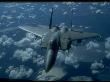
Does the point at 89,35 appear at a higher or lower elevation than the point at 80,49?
higher

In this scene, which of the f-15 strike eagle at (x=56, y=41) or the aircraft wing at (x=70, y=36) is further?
the aircraft wing at (x=70, y=36)

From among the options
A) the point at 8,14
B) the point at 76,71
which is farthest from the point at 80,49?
the point at 8,14

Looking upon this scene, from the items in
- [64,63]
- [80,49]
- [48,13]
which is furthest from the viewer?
[48,13]

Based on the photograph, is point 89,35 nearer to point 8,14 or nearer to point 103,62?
point 103,62

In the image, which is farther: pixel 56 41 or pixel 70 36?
pixel 70 36

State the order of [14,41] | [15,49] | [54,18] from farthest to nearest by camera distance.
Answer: [54,18]
[14,41]
[15,49]

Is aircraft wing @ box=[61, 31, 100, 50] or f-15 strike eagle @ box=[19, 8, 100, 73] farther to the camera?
aircraft wing @ box=[61, 31, 100, 50]

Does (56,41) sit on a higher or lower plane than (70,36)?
higher

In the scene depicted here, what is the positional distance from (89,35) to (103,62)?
19.8 ft

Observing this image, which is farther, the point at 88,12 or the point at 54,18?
the point at 88,12

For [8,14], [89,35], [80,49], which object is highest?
[89,35]

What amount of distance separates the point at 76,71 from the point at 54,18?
46.9 feet

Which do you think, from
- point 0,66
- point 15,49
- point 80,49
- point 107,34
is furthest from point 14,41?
point 107,34

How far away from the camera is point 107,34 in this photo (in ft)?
79.8
